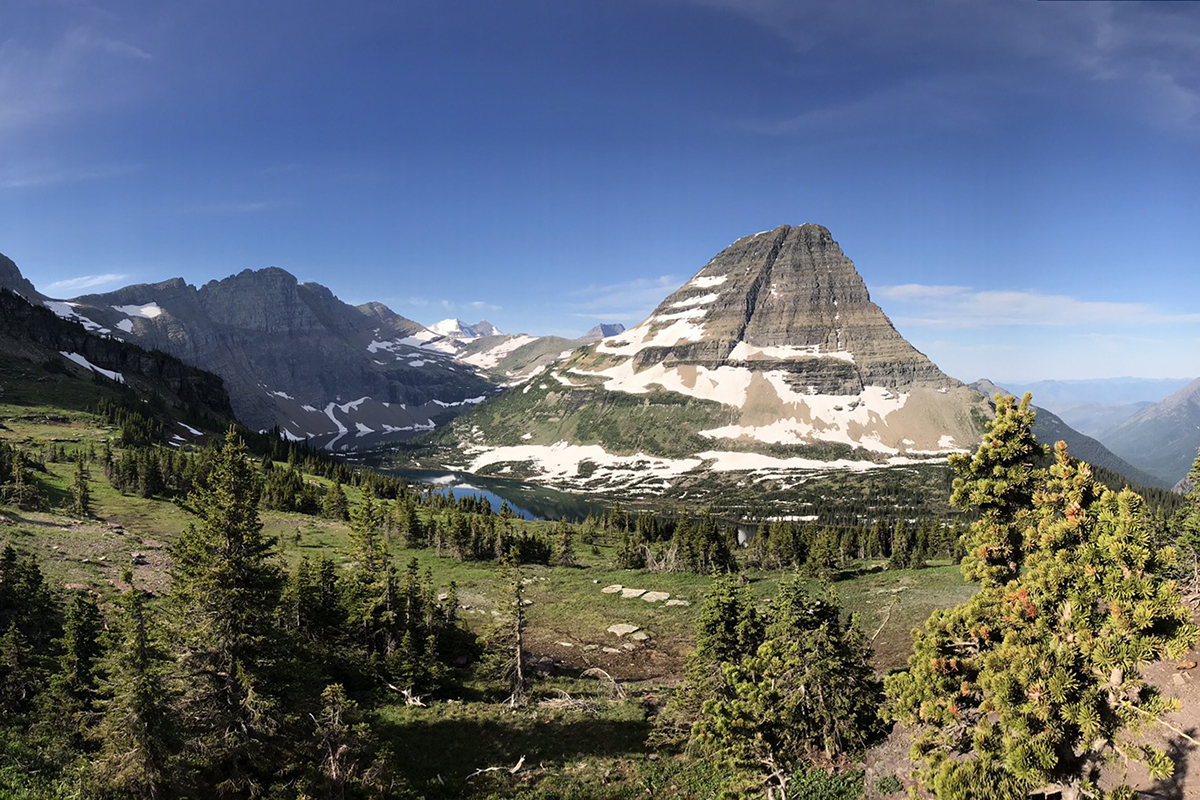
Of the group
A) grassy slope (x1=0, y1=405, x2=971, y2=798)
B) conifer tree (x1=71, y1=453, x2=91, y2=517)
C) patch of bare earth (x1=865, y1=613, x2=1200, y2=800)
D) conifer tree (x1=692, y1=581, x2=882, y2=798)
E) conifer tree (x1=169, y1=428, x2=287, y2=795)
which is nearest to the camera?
patch of bare earth (x1=865, y1=613, x2=1200, y2=800)

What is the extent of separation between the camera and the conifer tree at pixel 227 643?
1792cm

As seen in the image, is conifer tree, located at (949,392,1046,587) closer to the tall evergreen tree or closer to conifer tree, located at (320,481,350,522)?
the tall evergreen tree

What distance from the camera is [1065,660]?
1177 cm

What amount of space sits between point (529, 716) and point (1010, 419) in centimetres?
2661

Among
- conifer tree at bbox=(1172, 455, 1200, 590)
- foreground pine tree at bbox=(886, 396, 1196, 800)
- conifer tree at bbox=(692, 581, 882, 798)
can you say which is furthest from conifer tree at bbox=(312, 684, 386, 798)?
conifer tree at bbox=(1172, 455, 1200, 590)

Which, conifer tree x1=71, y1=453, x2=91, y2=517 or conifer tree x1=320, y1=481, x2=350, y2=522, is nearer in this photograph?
conifer tree x1=71, y1=453, x2=91, y2=517

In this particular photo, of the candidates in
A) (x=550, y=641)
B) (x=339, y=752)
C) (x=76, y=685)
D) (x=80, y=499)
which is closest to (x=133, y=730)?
(x=339, y=752)

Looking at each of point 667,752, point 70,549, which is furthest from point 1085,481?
point 70,549

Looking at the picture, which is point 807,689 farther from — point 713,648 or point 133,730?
point 133,730

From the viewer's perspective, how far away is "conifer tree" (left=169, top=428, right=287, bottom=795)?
706 inches

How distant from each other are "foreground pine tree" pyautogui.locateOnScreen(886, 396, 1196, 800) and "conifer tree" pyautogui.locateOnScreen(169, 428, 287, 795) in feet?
66.7

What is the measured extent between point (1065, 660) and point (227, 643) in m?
23.6

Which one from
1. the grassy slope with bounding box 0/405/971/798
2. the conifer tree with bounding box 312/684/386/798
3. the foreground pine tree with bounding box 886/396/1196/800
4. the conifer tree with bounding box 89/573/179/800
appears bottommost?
the grassy slope with bounding box 0/405/971/798

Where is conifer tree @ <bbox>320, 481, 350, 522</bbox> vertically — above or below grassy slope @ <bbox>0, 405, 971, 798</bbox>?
below
